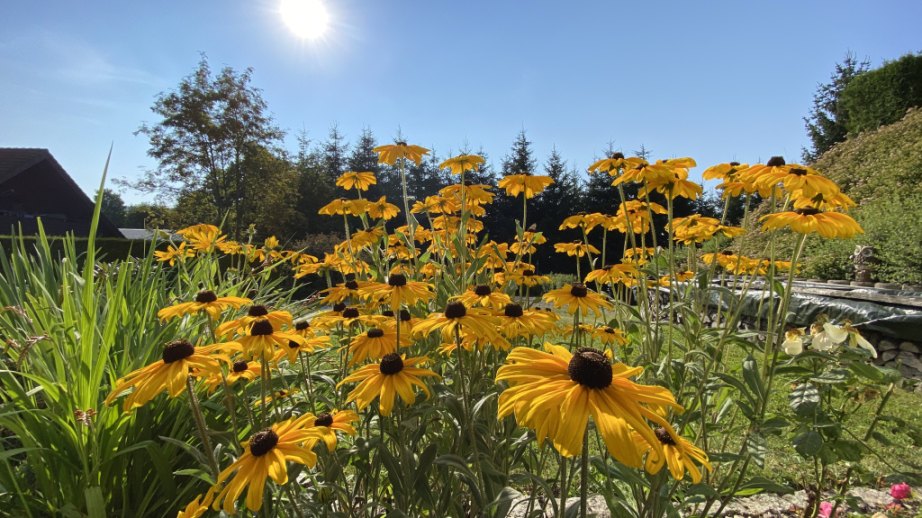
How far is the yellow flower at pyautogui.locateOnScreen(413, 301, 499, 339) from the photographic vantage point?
3.81 feet

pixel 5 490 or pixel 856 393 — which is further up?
pixel 856 393

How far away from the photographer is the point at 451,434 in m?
1.69

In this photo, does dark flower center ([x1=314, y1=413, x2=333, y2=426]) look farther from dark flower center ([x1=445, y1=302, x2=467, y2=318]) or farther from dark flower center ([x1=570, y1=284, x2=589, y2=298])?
dark flower center ([x1=570, y1=284, x2=589, y2=298])

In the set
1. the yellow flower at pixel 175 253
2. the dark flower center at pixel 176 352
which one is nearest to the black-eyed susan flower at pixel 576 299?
the dark flower center at pixel 176 352

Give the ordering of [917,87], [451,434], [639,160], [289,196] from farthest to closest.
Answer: [289,196]
[917,87]
[639,160]
[451,434]

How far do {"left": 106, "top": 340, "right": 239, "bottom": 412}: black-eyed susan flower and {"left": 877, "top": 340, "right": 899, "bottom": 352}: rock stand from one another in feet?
18.9

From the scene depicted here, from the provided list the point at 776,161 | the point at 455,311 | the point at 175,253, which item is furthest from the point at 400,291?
the point at 175,253

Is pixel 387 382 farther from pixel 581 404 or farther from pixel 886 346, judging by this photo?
pixel 886 346

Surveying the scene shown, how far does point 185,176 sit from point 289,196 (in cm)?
386

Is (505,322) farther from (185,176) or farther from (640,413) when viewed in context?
(185,176)

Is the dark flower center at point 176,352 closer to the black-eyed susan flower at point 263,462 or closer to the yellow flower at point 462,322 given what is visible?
the black-eyed susan flower at point 263,462

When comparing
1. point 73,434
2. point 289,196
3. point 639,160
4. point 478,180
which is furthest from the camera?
point 289,196

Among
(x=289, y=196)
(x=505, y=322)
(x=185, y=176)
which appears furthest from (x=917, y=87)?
(x=185, y=176)

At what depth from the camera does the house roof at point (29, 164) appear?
14047 millimetres
